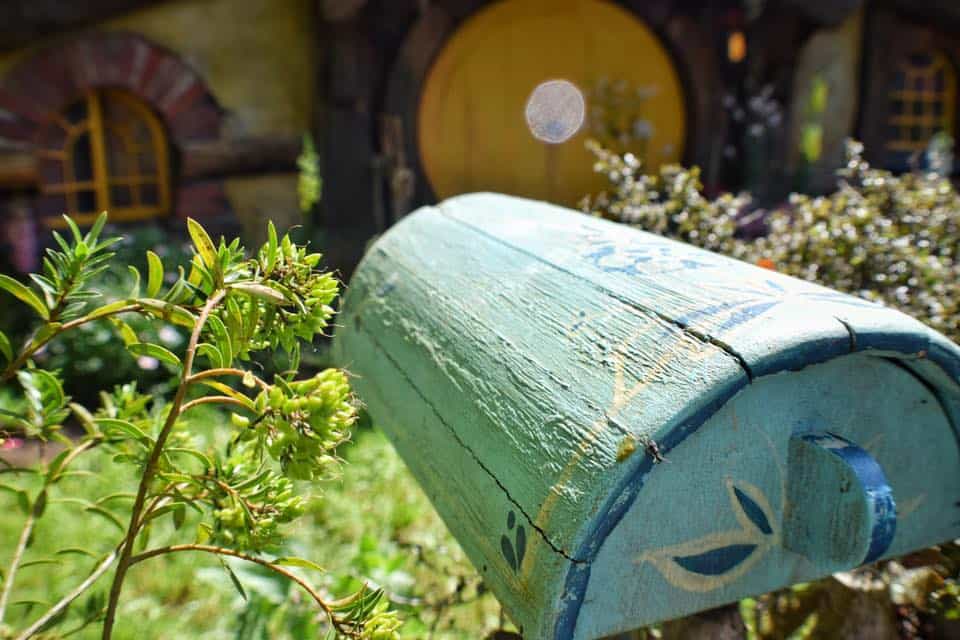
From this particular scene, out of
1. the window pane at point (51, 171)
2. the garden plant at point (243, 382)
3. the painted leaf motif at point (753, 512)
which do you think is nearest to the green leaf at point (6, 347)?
the garden plant at point (243, 382)

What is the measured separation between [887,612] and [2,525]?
259cm

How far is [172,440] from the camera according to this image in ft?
4.32

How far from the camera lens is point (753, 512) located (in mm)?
1167

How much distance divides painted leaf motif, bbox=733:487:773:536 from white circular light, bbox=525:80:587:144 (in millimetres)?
4460

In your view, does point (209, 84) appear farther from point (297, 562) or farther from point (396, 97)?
point (297, 562)

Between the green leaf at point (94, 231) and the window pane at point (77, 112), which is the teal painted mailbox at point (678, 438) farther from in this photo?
the window pane at point (77, 112)

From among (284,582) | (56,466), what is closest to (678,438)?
(56,466)

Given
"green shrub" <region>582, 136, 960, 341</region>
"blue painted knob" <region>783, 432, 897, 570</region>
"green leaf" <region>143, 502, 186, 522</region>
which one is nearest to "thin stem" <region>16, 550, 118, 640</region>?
"green leaf" <region>143, 502, 186, 522</region>

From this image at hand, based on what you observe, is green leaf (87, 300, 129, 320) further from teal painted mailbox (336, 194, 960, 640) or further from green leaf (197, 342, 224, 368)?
Result: teal painted mailbox (336, 194, 960, 640)

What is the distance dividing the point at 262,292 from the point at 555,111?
15.8ft

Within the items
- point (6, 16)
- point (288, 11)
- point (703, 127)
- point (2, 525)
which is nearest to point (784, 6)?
point (703, 127)

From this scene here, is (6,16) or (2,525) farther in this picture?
(6,16)

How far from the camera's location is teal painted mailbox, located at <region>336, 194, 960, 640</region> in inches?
40.2

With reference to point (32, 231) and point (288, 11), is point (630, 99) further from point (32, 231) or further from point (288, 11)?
point (32, 231)
